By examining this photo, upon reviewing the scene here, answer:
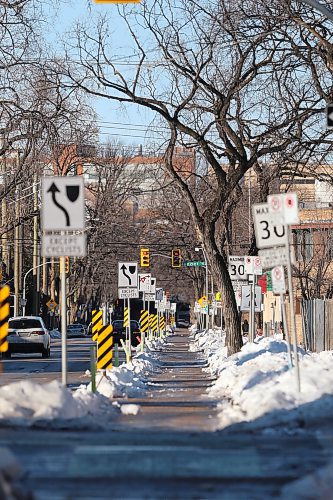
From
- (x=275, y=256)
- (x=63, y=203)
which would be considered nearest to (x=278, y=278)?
(x=275, y=256)

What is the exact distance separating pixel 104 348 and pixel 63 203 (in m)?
7.69

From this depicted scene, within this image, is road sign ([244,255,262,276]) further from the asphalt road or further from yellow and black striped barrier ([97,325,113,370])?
yellow and black striped barrier ([97,325,113,370])

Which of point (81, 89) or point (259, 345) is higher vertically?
point (81, 89)

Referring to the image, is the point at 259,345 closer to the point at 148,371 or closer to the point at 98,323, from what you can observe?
the point at 148,371

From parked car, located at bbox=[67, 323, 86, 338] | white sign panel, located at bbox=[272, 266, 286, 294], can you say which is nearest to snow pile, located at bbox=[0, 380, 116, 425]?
white sign panel, located at bbox=[272, 266, 286, 294]

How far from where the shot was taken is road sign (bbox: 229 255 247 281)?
37.8 meters

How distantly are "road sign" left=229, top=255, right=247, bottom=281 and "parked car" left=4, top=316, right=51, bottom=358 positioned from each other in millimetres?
10352

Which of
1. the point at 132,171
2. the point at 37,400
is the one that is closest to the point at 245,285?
the point at 37,400

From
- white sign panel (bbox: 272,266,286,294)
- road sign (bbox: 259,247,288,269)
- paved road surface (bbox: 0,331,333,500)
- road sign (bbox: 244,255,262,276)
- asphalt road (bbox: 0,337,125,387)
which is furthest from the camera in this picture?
road sign (bbox: 244,255,262,276)

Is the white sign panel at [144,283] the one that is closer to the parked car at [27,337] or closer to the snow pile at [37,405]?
the parked car at [27,337]

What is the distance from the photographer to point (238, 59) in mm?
30516

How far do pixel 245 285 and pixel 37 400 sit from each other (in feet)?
97.8

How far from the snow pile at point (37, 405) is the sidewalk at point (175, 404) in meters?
0.83

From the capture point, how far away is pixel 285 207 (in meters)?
18.4
